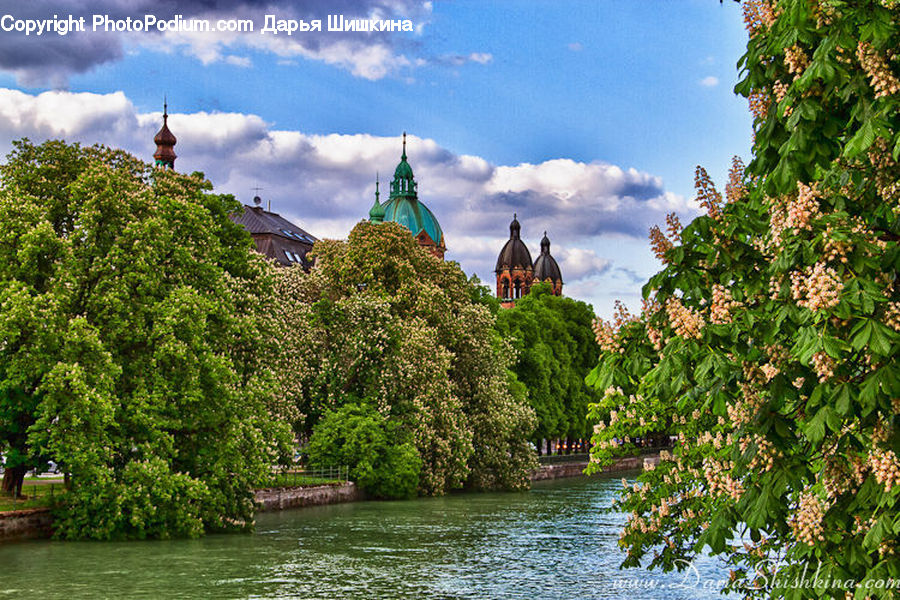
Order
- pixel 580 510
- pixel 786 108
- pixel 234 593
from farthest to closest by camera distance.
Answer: pixel 580 510 → pixel 234 593 → pixel 786 108

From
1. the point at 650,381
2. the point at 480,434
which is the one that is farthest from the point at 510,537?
the point at 650,381

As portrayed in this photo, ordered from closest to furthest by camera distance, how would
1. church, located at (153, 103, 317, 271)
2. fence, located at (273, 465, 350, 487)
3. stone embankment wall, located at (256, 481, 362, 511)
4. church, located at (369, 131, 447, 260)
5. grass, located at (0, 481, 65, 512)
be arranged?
grass, located at (0, 481, 65, 512) → stone embankment wall, located at (256, 481, 362, 511) → fence, located at (273, 465, 350, 487) → church, located at (153, 103, 317, 271) → church, located at (369, 131, 447, 260)

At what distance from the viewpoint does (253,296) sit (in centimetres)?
4181

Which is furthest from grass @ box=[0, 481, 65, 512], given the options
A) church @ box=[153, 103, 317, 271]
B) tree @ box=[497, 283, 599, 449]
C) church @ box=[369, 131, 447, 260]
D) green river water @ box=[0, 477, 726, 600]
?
church @ box=[369, 131, 447, 260]

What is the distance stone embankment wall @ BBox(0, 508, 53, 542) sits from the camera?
32.5 metres

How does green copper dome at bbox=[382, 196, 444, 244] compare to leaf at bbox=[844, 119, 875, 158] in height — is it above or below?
above

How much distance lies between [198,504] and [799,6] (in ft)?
102

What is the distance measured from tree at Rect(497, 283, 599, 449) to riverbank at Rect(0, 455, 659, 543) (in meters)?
3.81

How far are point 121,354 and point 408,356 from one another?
21.6 meters

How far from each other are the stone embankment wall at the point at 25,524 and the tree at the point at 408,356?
17.9m

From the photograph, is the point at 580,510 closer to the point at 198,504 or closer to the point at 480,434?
the point at 480,434

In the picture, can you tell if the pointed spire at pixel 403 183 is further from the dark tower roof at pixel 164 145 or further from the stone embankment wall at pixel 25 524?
the stone embankment wall at pixel 25 524

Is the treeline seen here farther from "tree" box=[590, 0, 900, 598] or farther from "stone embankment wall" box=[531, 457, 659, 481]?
"stone embankment wall" box=[531, 457, 659, 481]

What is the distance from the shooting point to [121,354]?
36.0 meters
